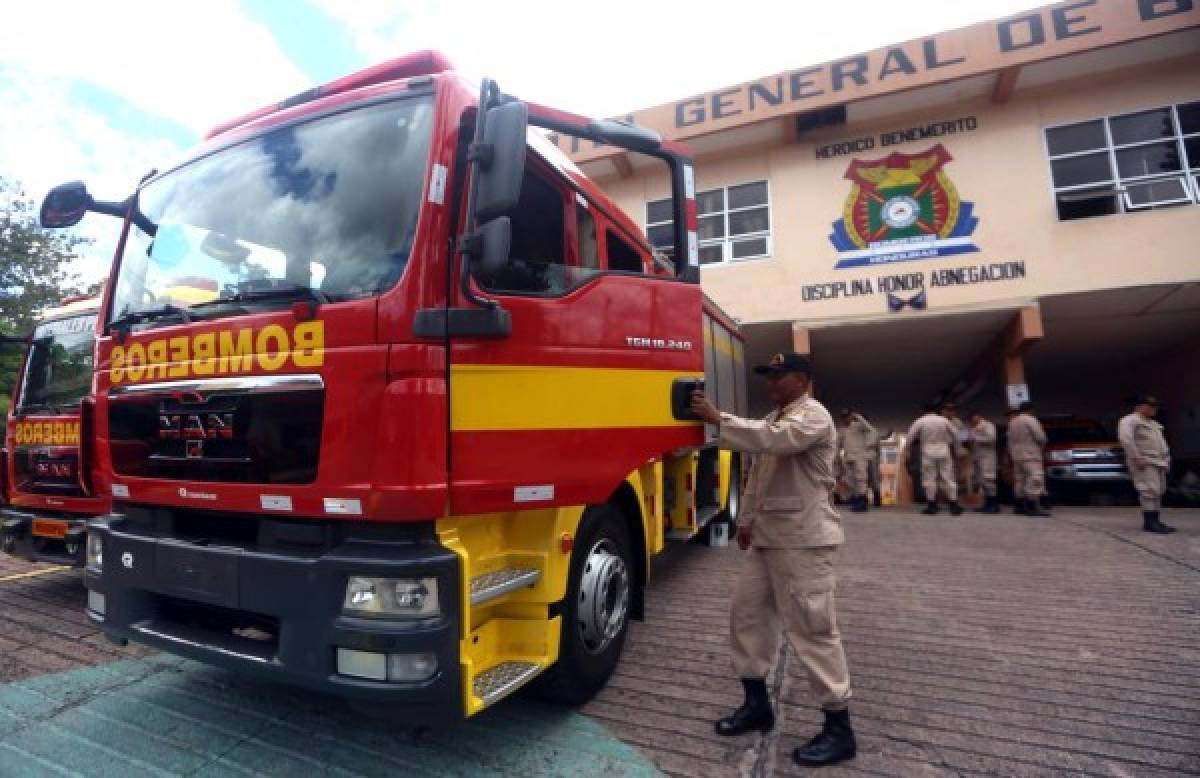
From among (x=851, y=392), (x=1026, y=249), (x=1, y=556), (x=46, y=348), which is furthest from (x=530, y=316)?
(x=851, y=392)

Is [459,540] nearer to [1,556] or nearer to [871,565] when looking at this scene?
[871,565]

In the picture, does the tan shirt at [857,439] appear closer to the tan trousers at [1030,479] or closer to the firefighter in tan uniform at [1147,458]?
the tan trousers at [1030,479]

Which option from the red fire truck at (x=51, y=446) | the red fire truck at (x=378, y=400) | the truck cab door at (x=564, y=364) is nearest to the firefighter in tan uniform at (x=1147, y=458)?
the truck cab door at (x=564, y=364)

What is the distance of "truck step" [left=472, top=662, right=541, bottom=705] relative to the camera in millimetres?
2150

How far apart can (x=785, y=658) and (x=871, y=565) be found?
2.59 meters

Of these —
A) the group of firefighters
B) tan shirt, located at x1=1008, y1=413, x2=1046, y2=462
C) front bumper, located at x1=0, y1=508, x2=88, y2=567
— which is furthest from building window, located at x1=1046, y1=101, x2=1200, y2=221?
front bumper, located at x1=0, y1=508, x2=88, y2=567

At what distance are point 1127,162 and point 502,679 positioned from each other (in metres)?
13.1

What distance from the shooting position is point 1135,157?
989cm

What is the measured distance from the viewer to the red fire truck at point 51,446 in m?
4.55

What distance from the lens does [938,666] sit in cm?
329

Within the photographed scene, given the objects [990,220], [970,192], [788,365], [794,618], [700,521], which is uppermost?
[970,192]

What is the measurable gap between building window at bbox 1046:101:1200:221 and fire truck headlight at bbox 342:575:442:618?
12135mm

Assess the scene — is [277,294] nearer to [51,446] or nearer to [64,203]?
[64,203]

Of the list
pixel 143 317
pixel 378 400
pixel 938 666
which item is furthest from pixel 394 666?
pixel 938 666
